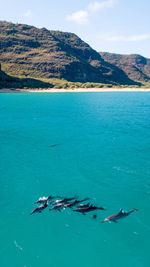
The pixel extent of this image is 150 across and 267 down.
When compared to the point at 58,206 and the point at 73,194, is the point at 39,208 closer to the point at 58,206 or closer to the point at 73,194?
the point at 58,206

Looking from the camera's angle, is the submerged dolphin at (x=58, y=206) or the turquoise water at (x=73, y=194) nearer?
the turquoise water at (x=73, y=194)

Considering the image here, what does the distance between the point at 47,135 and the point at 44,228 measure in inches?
1056

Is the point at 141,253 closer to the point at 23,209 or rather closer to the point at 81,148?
the point at 23,209

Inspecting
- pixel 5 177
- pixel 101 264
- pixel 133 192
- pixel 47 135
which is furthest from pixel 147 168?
pixel 47 135

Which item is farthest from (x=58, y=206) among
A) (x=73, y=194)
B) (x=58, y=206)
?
(x=73, y=194)

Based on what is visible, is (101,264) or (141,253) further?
(141,253)

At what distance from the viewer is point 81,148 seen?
101 ft

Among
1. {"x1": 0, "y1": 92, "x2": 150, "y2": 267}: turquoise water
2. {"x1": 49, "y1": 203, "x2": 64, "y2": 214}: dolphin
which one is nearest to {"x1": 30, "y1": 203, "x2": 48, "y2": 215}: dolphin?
{"x1": 0, "y1": 92, "x2": 150, "y2": 267}: turquoise water

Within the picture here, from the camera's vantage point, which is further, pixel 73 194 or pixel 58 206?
pixel 73 194

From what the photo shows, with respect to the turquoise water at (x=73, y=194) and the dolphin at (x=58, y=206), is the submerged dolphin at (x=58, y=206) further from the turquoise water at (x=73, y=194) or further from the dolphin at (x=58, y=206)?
the turquoise water at (x=73, y=194)

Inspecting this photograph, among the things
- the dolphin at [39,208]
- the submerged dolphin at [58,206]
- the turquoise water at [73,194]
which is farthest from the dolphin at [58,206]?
the dolphin at [39,208]

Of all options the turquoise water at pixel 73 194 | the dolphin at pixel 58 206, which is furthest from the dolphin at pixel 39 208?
the dolphin at pixel 58 206

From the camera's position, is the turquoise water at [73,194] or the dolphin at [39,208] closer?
the turquoise water at [73,194]

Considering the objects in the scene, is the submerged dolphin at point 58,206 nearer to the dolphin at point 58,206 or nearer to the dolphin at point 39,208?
the dolphin at point 58,206
